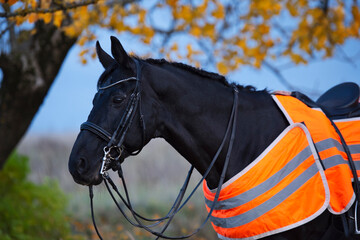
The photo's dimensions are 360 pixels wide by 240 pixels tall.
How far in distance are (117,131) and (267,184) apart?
3.23 feet

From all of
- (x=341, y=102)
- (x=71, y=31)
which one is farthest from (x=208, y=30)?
(x=341, y=102)

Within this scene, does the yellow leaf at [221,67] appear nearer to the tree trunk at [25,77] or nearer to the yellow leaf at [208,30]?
the yellow leaf at [208,30]

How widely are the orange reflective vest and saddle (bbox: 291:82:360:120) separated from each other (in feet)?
0.95

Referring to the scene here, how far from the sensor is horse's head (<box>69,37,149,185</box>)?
253 cm

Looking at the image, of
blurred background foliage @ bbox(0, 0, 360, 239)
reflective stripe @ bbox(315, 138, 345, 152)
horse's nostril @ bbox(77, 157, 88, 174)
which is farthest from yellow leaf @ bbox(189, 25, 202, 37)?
horse's nostril @ bbox(77, 157, 88, 174)

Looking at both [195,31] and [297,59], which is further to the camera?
[297,59]

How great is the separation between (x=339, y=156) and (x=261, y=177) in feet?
1.79

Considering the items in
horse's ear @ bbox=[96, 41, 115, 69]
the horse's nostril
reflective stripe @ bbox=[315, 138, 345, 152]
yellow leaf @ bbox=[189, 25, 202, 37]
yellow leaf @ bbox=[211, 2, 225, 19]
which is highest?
yellow leaf @ bbox=[211, 2, 225, 19]

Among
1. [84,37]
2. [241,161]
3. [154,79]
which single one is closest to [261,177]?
[241,161]

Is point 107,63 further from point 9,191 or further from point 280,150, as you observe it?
point 9,191

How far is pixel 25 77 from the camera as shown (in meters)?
5.38

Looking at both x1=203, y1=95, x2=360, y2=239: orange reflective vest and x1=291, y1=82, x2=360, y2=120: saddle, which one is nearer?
x1=203, y1=95, x2=360, y2=239: orange reflective vest

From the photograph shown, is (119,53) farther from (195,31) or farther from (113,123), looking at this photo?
(195,31)

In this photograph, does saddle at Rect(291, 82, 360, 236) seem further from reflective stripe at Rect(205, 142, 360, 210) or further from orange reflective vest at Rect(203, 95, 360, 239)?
reflective stripe at Rect(205, 142, 360, 210)
